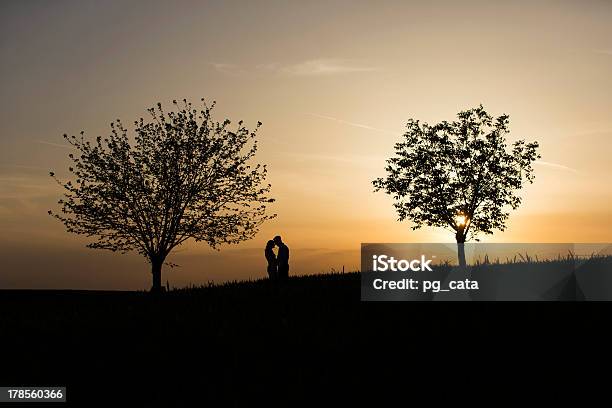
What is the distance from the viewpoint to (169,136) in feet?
147

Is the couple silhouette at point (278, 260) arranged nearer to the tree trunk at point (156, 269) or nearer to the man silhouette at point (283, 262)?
the man silhouette at point (283, 262)

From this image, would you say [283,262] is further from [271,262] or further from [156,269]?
[156,269]

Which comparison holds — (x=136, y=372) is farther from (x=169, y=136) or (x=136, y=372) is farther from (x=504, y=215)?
(x=504, y=215)

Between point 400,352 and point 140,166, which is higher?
point 140,166

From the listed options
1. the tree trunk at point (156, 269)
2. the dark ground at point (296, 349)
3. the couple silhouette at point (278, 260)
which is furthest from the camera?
the tree trunk at point (156, 269)

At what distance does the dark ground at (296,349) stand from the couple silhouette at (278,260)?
15.5ft

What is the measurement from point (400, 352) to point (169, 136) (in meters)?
31.0

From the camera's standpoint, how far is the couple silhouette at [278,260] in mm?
29402

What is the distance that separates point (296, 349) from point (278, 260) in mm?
12728

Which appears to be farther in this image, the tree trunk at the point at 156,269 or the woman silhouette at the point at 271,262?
the tree trunk at the point at 156,269

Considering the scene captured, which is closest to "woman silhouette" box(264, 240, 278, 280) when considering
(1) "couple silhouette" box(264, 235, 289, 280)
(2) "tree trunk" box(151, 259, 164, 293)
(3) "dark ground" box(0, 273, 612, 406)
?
(1) "couple silhouette" box(264, 235, 289, 280)

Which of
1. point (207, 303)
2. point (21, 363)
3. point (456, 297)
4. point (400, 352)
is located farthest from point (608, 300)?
point (21, 363)

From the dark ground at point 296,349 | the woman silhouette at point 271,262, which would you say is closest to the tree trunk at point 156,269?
the woman silhouette at point 271,262

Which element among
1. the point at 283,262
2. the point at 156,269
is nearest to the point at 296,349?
the point at 283,262
